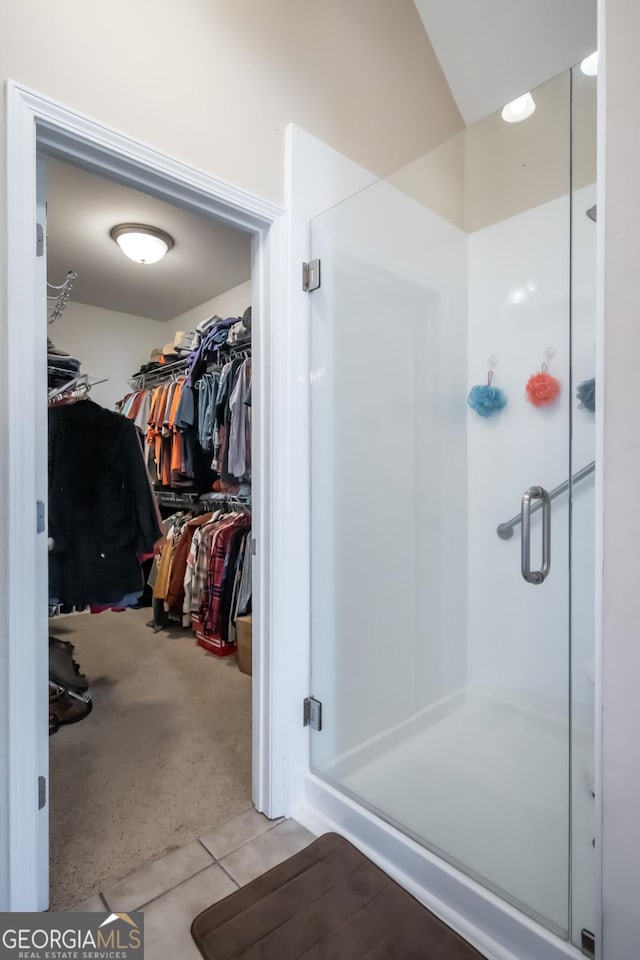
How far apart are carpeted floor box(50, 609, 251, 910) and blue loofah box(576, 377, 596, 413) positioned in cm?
173

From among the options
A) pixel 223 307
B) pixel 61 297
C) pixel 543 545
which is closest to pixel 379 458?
pixel 543 545

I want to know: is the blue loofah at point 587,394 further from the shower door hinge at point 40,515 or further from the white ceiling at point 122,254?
the white ceiling at point 122,254

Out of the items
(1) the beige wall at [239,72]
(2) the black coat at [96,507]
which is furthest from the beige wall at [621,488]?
(2) the black coat at [96,507]

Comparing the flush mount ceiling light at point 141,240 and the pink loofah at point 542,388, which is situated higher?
the flush mount ceiling light at point 141,240

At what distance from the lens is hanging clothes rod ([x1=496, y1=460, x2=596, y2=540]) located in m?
1.19

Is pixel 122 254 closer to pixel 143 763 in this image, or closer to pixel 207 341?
pixel 207 341

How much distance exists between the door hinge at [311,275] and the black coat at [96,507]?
111cm

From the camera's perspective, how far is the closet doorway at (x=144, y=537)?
1.75 m

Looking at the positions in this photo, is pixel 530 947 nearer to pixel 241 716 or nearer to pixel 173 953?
pixel 173 953

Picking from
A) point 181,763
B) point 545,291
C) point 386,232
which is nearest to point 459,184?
point 386,232

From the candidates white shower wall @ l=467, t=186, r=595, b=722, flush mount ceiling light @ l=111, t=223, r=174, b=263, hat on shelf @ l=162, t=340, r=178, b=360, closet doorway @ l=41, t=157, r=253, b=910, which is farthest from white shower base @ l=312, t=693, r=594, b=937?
hat on shelf @ l=162, t=340, r=178, b=360

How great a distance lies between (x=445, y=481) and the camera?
2102 millimetres

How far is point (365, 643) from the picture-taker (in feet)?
6.00

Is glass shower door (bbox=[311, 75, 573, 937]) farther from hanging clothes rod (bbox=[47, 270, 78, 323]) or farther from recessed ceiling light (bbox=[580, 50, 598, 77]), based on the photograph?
hanging clothes rod (bbox=[47, 270, 78, 323])
